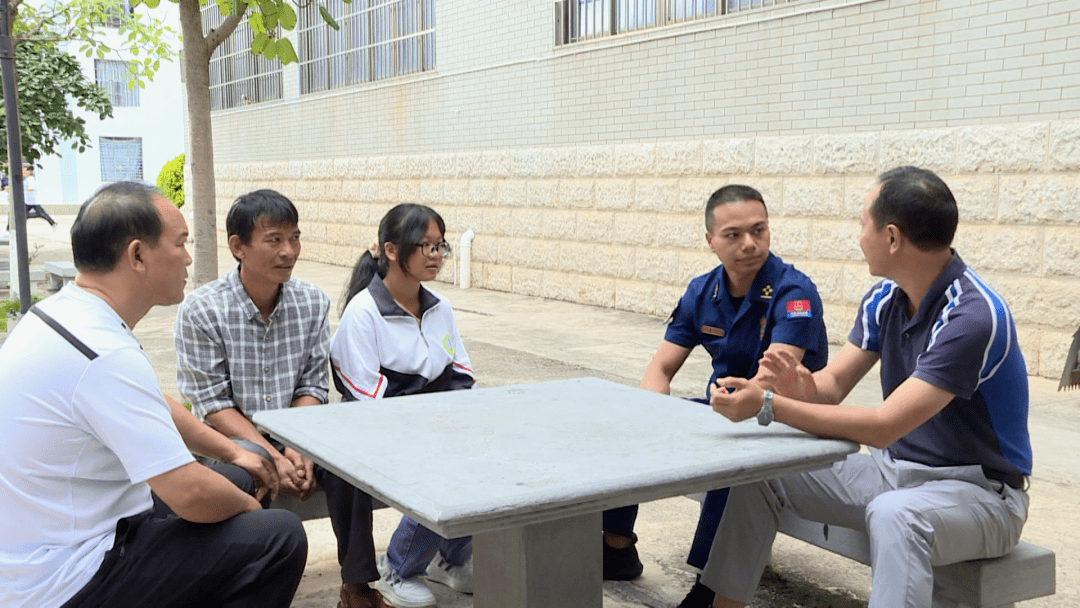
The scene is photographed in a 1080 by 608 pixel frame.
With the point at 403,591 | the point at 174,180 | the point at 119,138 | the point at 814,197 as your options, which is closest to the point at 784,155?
the point at 814,197

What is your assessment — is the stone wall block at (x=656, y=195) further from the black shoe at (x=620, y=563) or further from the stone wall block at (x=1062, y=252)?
the black shoe at (x=620, y=563)

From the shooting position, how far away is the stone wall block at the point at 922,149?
7.83 m

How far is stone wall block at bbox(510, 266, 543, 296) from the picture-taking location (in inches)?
494

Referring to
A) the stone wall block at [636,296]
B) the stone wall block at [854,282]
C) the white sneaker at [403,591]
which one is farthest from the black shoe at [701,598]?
the stone wall block at [636,296]

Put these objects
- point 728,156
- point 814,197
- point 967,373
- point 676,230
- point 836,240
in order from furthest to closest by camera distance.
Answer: point 676,230 → point 728,156 → point 814,197 → point 836,240 → point 967,373

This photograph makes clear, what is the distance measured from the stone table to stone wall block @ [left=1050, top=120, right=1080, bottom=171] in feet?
17.3

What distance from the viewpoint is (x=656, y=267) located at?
35.2ft

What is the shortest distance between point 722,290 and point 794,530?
0.95m

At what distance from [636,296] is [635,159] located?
1.51m

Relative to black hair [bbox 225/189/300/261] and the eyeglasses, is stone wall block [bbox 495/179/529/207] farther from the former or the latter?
black hair [bbox 225/189/300/261]

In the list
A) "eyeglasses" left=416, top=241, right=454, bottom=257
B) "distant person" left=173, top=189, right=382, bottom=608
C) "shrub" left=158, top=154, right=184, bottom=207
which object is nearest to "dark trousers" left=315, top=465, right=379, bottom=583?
"distant person" left=173, top=189, right=382, bottom=608

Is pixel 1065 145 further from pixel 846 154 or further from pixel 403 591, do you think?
pixel 403 591

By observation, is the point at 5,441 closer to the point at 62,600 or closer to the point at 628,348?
the point at 62,600

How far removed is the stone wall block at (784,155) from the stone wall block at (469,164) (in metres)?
4.84
